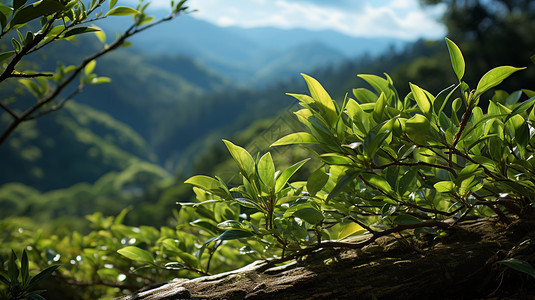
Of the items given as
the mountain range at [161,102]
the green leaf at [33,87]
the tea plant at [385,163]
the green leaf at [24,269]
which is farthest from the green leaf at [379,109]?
the mountain range at [161,102]

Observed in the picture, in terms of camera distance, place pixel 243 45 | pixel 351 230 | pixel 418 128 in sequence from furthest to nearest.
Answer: pixel 243 45 → pixel 351 230 → pixel 418 128

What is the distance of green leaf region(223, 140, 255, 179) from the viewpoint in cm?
37

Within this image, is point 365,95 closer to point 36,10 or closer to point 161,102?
point 36,10

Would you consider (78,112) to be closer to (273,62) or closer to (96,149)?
(96,149)

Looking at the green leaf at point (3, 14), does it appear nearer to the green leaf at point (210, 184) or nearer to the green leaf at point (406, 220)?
the green leaf at point (210, 184)

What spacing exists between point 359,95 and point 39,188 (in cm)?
3741

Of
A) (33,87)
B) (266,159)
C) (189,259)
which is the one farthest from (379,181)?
(33,87)

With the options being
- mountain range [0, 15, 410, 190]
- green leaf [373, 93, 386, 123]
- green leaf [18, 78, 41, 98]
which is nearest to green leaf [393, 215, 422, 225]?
green leaf [373, 93, 386, 123]

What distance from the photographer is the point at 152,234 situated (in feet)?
2.22

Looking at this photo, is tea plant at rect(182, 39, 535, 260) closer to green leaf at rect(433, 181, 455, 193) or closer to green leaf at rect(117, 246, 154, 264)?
green leaf at rect(433, 181, 455, 193)

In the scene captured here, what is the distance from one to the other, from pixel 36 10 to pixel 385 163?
1.25ft

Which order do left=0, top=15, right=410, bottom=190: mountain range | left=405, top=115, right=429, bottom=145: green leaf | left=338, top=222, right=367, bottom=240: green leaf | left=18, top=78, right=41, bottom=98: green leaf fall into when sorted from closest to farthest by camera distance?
1. left=405, top=115, right=429, bottom=145: green leaf
2. left=338, top=222, right=367, bottom=240: green leaf
3. left=18, top=78, right=41, bottom=98: green leaf
4. left=0, top=15, right=410, bottom=190: mountain range

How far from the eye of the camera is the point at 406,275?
1.26 feet

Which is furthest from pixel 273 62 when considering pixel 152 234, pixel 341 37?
pixel 152 234
